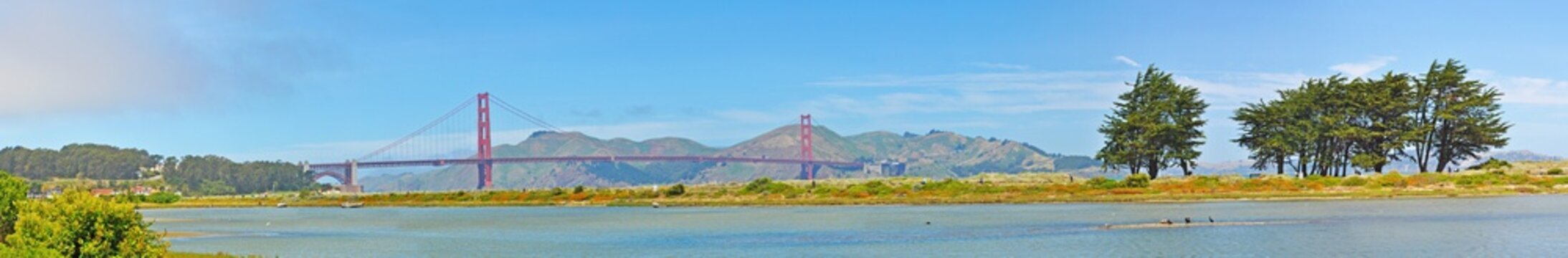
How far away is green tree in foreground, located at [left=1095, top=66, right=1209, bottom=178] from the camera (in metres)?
85.8

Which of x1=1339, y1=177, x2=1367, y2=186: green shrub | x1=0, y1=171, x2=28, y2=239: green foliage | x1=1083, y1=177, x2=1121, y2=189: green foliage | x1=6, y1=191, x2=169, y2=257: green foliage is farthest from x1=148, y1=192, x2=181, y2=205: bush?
x1=6, y1=191, x2=169, y2=257: green foliage

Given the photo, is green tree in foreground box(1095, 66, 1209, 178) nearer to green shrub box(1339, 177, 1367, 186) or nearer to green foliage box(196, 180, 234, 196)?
green shrub box(1339, 177, 1367, 186)

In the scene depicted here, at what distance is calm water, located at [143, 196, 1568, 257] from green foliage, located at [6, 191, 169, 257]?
1302 centimetres

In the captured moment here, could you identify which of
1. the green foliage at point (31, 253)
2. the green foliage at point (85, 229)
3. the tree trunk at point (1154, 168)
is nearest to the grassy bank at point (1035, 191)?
the tree trunk at point (1154, 168)

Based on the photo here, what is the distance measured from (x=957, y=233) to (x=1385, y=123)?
53.5 m

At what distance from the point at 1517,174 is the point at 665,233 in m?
51.6

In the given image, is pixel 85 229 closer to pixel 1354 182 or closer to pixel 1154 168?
pixel 1354 182

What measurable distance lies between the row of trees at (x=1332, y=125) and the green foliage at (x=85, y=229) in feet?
230

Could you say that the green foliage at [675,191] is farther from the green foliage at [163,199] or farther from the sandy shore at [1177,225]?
the green foliage at [163,199]

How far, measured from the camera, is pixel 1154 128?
3334 inches

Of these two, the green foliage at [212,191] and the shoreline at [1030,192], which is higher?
the green foliage at [212,191]

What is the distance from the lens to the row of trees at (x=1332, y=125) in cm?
8081

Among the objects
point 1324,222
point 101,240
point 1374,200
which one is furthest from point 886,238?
point 1374,200

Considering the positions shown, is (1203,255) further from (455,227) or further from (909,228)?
(455,227)
